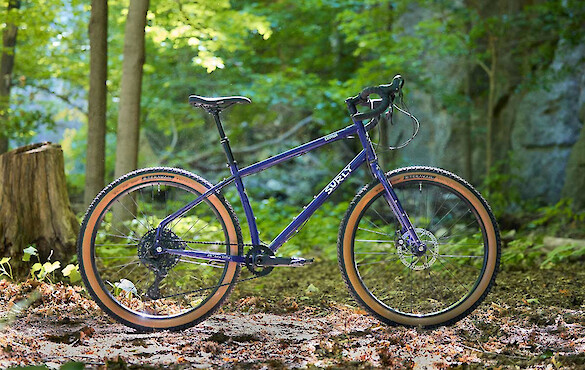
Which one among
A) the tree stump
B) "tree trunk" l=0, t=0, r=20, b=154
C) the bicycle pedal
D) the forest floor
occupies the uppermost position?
"tree trunk" l=0, t=0, r=20, b=154

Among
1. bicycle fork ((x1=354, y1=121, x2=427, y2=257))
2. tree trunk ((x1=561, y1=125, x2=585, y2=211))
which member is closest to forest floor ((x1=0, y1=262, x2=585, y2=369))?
bicycle fork ((x1=354, y1=121, x2=427, y2=257))

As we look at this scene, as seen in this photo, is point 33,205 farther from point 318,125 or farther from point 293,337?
point 318,125

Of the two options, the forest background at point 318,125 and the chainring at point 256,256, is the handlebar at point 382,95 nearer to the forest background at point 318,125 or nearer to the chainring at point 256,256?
the chainring at point 256,256

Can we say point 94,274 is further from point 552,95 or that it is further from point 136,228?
point 552,95

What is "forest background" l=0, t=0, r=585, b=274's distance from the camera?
671 centimetres

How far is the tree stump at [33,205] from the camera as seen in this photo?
169 inches

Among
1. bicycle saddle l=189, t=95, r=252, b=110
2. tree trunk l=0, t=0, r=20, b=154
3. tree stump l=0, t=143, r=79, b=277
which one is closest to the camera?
bicycle saddle l=189, t=95, r=252, b=110

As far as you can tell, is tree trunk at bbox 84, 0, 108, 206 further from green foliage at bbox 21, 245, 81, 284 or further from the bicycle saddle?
the bicycle saddle

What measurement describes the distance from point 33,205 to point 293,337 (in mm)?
2168

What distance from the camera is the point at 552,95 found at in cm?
1027

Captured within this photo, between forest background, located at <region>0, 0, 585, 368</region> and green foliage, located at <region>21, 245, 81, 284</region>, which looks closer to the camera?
forest background, located at <region>0, 0, 585, 368</region>

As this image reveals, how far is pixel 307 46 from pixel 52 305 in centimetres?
972

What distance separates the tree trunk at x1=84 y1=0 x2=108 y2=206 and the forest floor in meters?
1.56

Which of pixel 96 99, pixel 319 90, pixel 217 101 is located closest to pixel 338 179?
pixel 217 101
